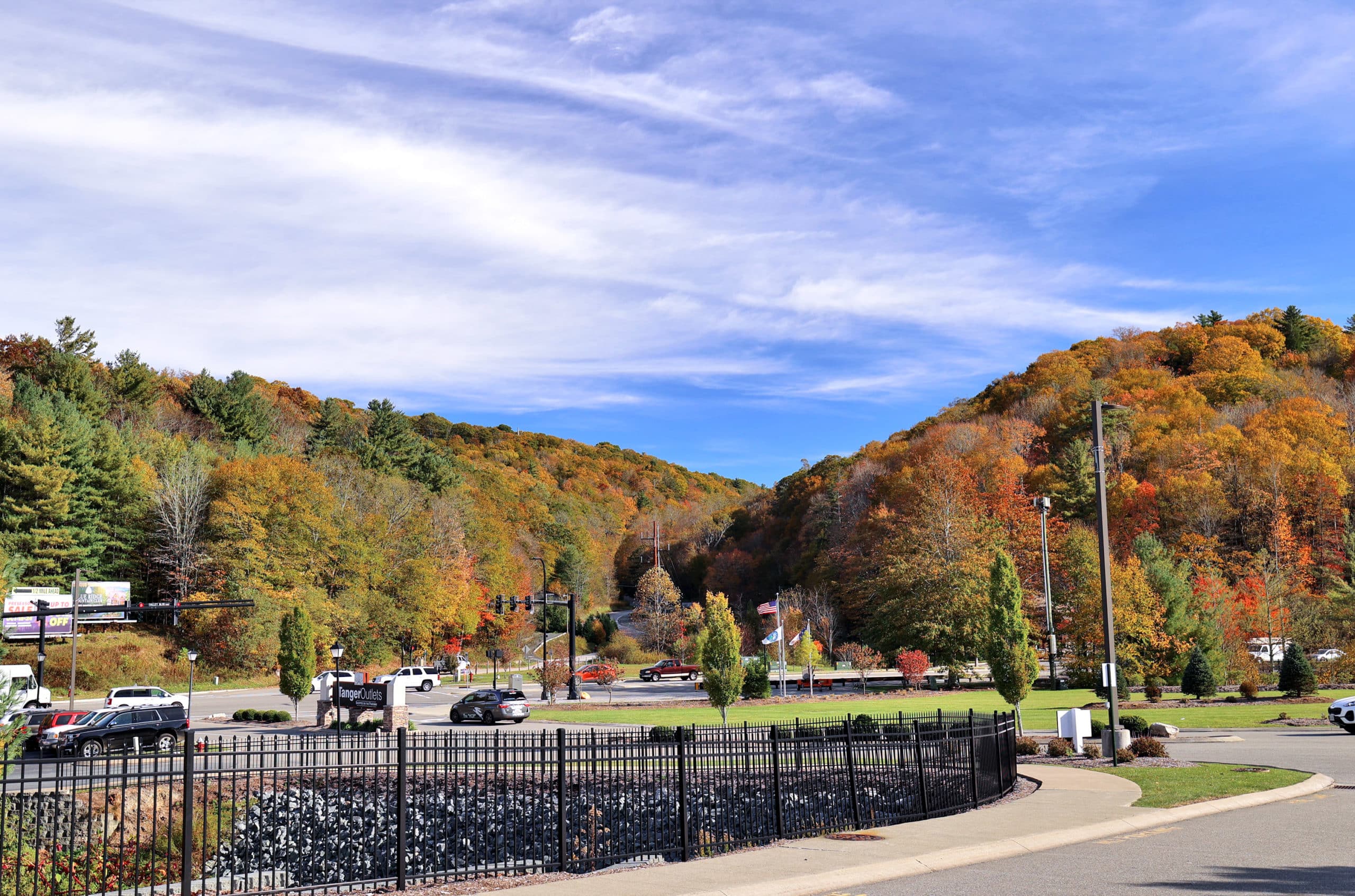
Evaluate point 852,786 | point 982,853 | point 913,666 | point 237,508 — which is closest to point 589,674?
point 913,666

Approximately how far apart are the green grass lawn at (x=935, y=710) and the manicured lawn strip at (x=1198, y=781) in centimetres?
1192

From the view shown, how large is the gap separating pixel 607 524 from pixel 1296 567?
100798mm

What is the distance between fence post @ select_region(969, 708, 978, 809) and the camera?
16.0 meters

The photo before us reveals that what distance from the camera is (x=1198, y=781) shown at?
18281 millimetres

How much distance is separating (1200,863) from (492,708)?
3143 cm

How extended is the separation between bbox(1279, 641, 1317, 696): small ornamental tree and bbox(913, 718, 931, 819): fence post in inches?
1297

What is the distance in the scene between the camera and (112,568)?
72812mm

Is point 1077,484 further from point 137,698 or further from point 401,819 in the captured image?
point 401,819

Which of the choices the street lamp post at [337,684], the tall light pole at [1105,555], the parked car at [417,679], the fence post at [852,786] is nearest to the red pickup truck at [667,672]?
the parked car at [417,679]

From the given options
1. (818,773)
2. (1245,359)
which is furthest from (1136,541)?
(1245,359)

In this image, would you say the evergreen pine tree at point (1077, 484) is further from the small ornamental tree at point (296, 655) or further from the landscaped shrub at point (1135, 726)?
the small ornamental tree at point (296, 655)

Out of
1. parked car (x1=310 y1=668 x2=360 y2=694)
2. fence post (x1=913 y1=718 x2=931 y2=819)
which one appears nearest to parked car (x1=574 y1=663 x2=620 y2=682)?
parked car (x1=310 y1=668 x2=360 y2=694)

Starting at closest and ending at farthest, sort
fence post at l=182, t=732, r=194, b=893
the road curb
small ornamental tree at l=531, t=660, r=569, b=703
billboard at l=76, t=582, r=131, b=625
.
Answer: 1. fence post at l=182, t=732, r=194, b=893
2. the road curb
3. small ornamental tree at l=531, t=660, r=569, b=703
4. billboard at l=76, t=582, r=131, b=625

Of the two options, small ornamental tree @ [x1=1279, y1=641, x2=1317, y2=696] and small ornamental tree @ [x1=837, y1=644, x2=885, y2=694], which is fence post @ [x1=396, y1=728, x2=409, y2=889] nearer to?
small ornamental tree @ [x1=1279, y1=641, x2=1317, y2=696]
